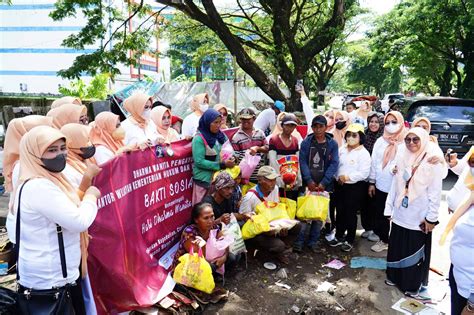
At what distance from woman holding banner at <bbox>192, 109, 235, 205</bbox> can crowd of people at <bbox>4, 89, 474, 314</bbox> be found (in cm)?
1

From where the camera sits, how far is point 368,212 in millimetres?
5148

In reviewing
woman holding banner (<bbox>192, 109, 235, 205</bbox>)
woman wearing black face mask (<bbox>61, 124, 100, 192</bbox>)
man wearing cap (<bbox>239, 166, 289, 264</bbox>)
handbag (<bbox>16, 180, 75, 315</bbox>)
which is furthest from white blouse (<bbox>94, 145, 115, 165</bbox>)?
man wearing cap (<bbox>239, 166, 289, 264</bbox>)

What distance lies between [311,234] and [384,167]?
1275 mm

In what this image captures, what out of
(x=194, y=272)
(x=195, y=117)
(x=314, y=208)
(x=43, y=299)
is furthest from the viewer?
(x=195, y=117)

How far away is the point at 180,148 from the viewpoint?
4355 mm

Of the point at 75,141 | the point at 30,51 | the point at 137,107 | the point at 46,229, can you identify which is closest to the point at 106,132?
the point at 137,107

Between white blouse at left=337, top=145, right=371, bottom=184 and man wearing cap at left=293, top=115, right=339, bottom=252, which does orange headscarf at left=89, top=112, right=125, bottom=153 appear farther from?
white blouse at left=337, top=145, right=371, bottom=184

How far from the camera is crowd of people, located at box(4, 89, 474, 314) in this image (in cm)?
218

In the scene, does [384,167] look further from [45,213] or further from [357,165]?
[45,213]

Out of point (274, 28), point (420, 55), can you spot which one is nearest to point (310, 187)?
point (274, 28)

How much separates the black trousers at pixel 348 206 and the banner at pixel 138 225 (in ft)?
6.73

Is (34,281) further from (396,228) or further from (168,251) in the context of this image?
(396,228)

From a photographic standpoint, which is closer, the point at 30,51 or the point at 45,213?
the point at 45,213

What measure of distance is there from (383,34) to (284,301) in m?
18.5
